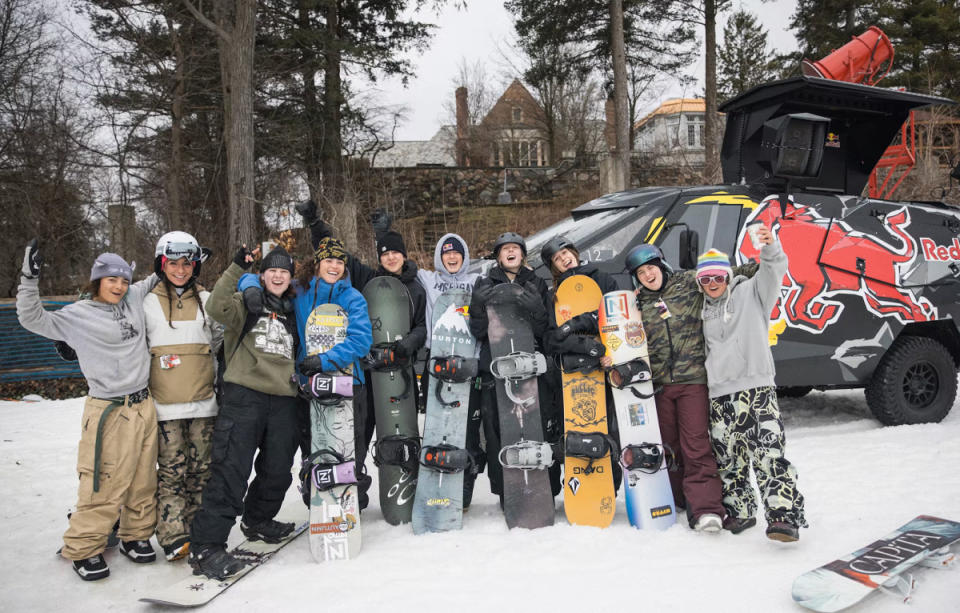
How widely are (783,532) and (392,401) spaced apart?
2205 mm

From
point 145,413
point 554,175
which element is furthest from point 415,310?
point 554,175

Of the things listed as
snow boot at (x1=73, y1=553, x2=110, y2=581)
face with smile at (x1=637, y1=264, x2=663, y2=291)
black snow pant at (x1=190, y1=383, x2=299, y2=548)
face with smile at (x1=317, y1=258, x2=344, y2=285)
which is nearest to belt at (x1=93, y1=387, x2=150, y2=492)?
snow boot at (x1=73, y1=553, x2=110, y2=581)

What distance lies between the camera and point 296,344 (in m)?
3.39

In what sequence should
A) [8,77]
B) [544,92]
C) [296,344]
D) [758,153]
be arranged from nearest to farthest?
1. [296,344]
2. [758,153]
3. [8,77]
4. [544,92]

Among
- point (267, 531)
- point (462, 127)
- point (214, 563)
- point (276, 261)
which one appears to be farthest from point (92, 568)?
point (462, 127)

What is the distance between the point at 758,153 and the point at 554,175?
1204 cm

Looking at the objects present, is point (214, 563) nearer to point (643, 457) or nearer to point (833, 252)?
point (643, 457)

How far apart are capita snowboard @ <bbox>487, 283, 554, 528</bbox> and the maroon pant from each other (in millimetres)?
725

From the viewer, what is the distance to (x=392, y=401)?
357 centimetres

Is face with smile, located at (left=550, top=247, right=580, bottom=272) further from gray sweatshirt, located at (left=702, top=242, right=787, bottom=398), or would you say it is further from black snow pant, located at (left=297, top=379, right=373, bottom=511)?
black snow pant, located at (left=297, top=379, right=373, bottom=511)

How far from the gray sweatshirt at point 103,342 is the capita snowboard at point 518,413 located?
1936 millimetres

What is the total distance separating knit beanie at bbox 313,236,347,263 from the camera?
3.41 metres

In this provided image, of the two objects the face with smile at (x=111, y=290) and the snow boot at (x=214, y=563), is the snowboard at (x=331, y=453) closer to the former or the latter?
the snow boot at (x=214, y=563)

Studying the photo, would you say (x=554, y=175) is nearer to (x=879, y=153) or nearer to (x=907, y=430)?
(x=879, y=153)
